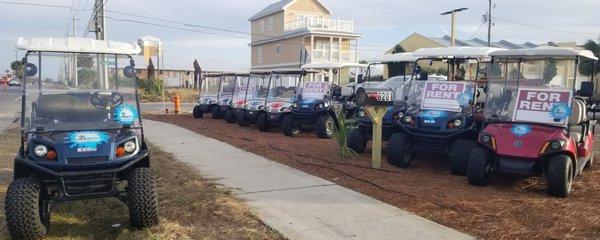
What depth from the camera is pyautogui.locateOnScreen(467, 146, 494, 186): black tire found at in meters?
6.68

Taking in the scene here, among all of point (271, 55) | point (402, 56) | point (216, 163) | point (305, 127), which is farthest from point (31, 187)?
point (271, 55)

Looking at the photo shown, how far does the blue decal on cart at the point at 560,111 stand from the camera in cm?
680

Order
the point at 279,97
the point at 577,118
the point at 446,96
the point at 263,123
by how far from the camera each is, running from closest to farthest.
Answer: the point at 577,118, the point at 446,96, the point at 263,123, the point at 279,97

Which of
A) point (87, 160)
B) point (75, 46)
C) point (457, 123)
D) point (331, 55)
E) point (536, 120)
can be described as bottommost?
point (87, 160)

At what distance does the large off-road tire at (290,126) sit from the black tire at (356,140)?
3.24 metres

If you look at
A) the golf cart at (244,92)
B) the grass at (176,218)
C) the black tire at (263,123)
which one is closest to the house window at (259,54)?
the golf cart at (244,92)

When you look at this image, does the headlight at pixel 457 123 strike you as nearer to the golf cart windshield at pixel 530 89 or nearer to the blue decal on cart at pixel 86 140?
the golf cart windshield at pixel 530 89

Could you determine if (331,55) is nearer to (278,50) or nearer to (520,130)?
(278,50)

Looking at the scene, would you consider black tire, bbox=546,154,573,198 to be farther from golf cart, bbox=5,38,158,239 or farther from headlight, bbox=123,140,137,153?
headlight, bbox=123,140,137,153

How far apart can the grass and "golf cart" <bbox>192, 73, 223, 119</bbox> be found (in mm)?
11086

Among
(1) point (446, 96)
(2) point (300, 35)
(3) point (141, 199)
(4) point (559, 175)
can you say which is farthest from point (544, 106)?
(2) point (300, 35)

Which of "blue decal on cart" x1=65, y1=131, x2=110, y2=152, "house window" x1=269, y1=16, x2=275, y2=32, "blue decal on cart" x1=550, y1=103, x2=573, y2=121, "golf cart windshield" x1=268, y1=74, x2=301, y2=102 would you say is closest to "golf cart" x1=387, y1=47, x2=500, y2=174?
"blue decal on cart" x1=550, y1=103, x2=573, y2=121

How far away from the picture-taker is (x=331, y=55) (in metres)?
39.3

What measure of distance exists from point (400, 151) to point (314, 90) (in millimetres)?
5203
